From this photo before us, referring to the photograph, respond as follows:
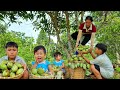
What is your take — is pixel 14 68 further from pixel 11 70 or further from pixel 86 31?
pixel 86 31

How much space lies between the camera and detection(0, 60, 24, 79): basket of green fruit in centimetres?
348

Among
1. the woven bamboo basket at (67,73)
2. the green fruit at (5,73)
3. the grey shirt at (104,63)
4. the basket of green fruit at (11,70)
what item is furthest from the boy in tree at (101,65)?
the green fruit at (5,73)

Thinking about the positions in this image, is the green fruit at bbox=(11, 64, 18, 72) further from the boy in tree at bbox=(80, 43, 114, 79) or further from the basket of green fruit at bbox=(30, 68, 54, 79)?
the boy in tree at bbox=(80, 43, 114, 79)

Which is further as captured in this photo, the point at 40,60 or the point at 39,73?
the point at 40,60

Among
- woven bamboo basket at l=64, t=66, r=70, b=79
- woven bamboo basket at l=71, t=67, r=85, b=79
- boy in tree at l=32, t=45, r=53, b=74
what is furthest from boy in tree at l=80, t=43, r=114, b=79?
boy in tree at l=32, t=45, r=53, b=74

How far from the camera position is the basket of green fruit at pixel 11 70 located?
3484 millimetres

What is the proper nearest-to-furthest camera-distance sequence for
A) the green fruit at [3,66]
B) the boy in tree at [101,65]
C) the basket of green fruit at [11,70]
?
the basket of green fruit at [11,70], the green fruit at [3,66], the boy in tree at [101,65]

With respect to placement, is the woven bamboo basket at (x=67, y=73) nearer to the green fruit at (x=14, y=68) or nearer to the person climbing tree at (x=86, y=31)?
the person climbing tree at (x=86, y=31)

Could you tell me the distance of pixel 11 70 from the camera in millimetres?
3566

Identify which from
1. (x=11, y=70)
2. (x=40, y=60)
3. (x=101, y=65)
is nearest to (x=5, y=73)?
(x=11, y=70)

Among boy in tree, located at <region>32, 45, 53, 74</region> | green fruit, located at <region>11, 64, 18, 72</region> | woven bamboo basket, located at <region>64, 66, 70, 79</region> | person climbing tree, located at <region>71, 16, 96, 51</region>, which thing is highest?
person climbing tree, located at <region>71, 16, 96, 51</region>

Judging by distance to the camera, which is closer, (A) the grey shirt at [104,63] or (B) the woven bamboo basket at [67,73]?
(A) the grey shirt at [104,63]
